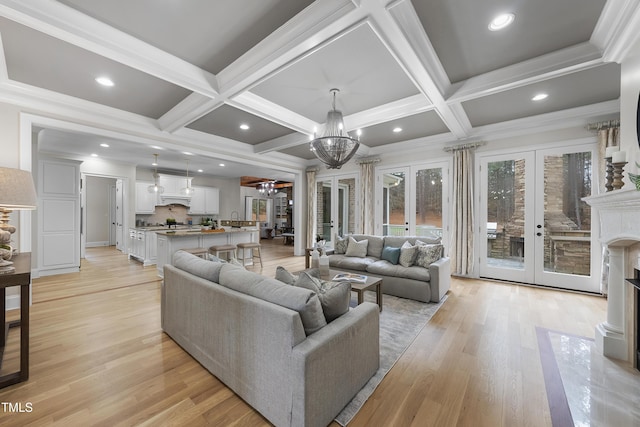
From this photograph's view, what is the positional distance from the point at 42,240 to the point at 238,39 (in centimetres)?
560

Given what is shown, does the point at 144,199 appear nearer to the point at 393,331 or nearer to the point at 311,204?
the point at 311,204

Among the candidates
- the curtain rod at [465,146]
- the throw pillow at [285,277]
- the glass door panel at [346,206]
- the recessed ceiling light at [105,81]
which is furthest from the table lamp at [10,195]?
the curtain rod at [465,146]

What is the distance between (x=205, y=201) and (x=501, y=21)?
920 cm

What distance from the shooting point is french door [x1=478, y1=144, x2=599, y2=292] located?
4078mm

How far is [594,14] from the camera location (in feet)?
6.93

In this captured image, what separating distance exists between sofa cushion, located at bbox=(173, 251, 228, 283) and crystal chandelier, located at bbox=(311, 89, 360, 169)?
181 cm

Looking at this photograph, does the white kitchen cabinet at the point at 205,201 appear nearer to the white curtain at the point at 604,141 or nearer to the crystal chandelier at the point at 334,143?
the crystal chandelier at the point at 334,143

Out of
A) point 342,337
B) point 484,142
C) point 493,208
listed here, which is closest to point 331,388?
point 342,337

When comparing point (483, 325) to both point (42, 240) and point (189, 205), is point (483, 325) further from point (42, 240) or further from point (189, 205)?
point (189, 205)

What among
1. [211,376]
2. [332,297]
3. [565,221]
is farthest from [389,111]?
[211,376]

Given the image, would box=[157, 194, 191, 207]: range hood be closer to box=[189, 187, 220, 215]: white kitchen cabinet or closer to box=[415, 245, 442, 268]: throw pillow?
box=[189, 187, 220, 215]: white kitchen cabinet

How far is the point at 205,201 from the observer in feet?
30.6

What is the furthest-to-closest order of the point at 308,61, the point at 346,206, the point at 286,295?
the point at 346,206 < the point at 308,61 < the point at 286,295

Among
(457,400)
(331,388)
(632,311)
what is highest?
(632,311)
